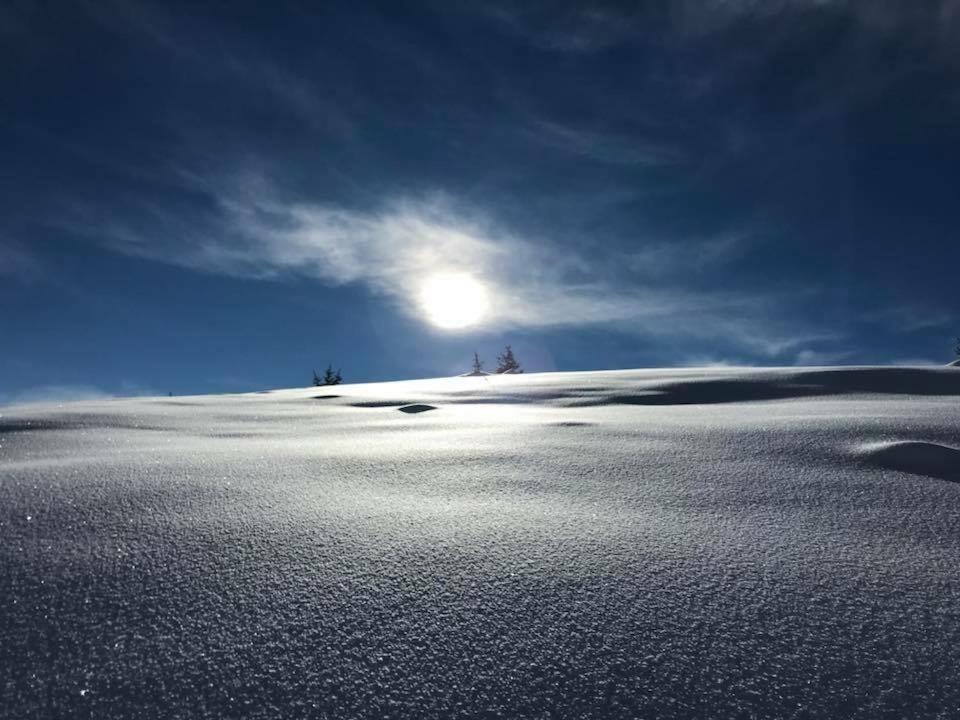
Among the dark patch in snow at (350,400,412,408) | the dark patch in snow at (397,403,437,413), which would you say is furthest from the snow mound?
the dark patch in snow at (350,400,412,408)

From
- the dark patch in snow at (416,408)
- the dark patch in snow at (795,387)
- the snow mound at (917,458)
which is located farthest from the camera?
the dark patch in snow at (795,387)

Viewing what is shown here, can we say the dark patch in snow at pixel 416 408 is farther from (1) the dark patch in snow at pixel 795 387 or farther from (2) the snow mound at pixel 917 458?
(2) the snow mound at pixel 917 458

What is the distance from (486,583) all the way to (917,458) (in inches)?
68.3

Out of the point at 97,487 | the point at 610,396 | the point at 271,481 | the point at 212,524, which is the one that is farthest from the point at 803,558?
the point at 610,396

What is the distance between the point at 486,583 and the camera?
99 cm

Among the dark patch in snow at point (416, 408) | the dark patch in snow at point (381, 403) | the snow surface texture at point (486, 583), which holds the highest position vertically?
the dark patch in snow at point (381, 403)

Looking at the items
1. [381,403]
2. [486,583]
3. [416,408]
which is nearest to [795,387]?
[416,408]

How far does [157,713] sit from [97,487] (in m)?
1.06

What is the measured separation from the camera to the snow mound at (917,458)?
177 cm

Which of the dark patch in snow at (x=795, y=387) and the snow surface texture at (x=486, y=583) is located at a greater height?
the dark patch in snow at (x=795, y=387)

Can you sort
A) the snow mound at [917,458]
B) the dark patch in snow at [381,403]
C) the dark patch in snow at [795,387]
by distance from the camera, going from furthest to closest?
the dark patch in snow at [381,403] → the dark patch in snow at [795,387] → the snow mound at [917,458]

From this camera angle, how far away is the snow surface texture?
73 cm

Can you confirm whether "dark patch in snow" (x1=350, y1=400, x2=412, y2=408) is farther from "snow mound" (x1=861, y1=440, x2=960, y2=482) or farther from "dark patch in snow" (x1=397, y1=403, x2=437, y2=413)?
"snow mound" (x1=861, y1=440, x2=960, y2=482)

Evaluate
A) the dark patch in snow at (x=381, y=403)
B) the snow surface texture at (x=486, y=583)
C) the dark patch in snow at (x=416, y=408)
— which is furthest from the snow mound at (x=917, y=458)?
the dark patch in snow at (x=381, y=403)
